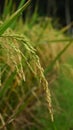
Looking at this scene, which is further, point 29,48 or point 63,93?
point 63,93

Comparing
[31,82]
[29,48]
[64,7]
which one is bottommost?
[64,7]

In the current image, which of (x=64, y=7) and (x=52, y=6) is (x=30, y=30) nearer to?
(x=52, y=6)

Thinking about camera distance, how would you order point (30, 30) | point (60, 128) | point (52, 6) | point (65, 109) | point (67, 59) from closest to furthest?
point (60, 128)
point (65, 109)
point (30, 30)
point (67, 59)
point (52, 6)

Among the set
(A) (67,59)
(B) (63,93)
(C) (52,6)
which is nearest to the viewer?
(B) (63,93)

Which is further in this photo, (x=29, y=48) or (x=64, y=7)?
(x=64, y=7)

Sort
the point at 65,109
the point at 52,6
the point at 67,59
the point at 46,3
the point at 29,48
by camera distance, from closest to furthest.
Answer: the point at 29,48 → the point at 65,109 → the point at 67,59 → the point at 52,6 → the point at 46,3

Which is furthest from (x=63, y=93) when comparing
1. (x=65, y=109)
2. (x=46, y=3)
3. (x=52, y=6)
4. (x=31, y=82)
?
(x=46, y=3)

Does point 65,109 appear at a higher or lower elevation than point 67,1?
higher

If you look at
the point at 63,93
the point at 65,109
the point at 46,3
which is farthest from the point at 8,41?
the point at 46,3

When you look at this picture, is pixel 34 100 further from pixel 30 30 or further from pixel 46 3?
pixel 46 3
